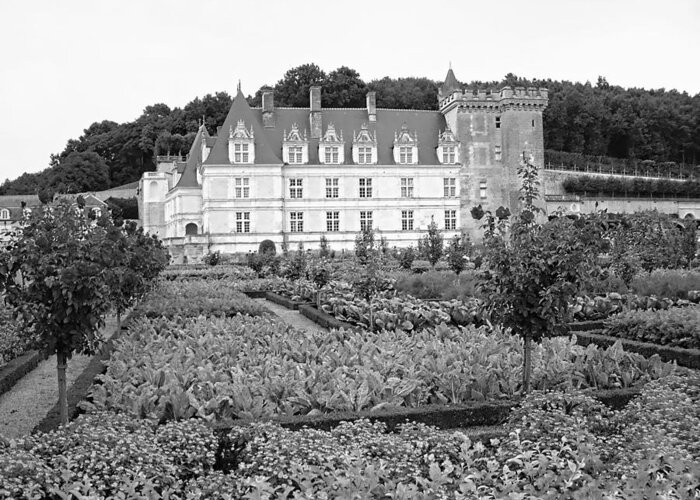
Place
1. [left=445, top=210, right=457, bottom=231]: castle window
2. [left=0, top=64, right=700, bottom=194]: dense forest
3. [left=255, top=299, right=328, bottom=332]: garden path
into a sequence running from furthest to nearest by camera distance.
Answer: [left=0, top=64, right=700, bottom=194]: dense forest, [left=445, top=210, right=457, bottom=231]: castle window, [left=255, top=299, right=328, bottom=332]: garden path

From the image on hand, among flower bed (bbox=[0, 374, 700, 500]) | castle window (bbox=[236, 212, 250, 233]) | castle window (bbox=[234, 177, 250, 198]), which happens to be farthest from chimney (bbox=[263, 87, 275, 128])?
flower bed (bbox=[0, 374, 700, 500])

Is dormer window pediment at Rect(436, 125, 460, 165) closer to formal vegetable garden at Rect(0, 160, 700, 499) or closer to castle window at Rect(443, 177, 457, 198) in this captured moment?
castle window at Rect(443, 177, 457, 198)

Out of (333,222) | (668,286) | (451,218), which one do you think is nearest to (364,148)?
(333,222)

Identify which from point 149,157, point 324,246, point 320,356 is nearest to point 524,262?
point 320,356

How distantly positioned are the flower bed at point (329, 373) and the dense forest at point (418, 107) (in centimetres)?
5646

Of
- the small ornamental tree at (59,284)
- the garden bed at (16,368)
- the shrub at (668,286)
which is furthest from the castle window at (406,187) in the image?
the small ornamental tree at (59,284)

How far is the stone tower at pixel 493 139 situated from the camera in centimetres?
5097

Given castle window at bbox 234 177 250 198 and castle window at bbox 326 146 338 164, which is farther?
castle window at bbox 326 146 338 164

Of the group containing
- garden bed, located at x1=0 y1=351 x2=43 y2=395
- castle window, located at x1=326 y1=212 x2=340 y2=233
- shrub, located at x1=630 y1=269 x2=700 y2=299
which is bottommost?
garden bed, located at x1=0 y1=351 x2=43 y2=395

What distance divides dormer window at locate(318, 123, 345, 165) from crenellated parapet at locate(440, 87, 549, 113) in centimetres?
925

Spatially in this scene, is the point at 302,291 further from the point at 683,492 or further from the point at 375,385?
the point at 683,492

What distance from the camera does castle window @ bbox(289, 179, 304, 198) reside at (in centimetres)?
4707

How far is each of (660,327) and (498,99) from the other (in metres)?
41.9

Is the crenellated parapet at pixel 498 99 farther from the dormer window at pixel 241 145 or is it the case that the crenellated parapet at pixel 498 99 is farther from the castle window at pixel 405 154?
the dormer window at pixel 241 145
